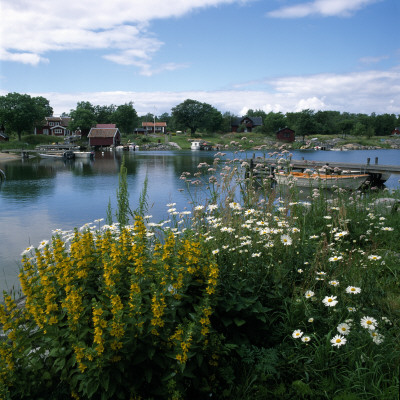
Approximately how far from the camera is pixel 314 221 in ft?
22.7

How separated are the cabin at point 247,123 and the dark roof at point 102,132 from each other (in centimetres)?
5098

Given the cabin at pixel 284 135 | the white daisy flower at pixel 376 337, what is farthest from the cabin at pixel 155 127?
the white daisy flower at pixel 376 337

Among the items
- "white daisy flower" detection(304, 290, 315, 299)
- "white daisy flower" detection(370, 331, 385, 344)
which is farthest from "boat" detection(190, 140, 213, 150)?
"white daisy flower" detection(370, 331, 385, 344)

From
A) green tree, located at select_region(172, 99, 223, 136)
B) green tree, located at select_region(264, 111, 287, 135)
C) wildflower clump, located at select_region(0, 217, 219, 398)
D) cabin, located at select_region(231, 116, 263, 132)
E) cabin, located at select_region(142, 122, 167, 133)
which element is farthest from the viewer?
cabin, located at select_region(142, 122, 167, 133)

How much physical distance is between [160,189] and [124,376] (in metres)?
25.0

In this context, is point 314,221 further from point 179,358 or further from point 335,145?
point 335,145

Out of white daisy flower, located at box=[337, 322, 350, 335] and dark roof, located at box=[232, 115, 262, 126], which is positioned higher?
dark roof, located at box=[232, 115, 262, 126]

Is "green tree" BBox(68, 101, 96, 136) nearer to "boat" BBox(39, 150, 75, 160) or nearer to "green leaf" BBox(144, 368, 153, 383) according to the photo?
"boat" BBox(39, 150, 75, 160)

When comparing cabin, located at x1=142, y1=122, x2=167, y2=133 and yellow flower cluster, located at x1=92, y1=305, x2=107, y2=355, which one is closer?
yellow flower cluster, located at x1=92, y1=305, x2=107, y2=355

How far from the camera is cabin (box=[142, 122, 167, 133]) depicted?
13360cm

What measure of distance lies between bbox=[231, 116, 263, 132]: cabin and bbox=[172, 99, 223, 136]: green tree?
48.9 feet

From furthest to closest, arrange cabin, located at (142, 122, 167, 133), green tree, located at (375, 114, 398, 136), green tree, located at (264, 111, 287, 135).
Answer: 1. green tree, located at (375, 114, 398, 136)
2. cabin, located at (142, 122, 167, 133)
3. green tree, located at (264, 111, 287, 135)

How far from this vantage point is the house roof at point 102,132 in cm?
9150

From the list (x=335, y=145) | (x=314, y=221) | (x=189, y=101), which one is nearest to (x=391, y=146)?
(x=335, y=145)
